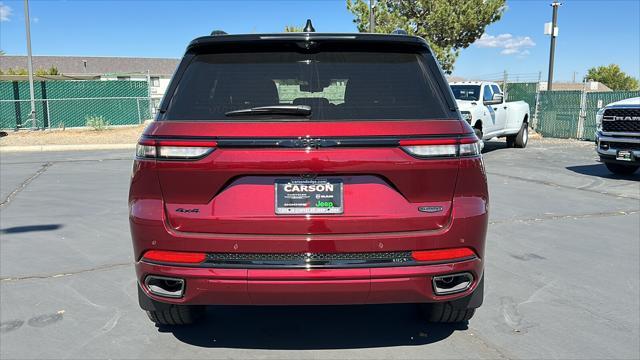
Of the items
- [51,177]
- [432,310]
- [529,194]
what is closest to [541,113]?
[529,194]

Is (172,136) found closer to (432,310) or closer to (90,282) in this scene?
(432,310)

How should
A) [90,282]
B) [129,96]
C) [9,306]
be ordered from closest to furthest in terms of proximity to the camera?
[9,306] → [90,282] → [129,96]

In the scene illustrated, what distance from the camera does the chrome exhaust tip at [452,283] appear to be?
8.72 feet

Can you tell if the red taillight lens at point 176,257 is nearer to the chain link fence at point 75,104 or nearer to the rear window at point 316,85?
the rear window at point 316,85

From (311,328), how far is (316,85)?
1.74 metres

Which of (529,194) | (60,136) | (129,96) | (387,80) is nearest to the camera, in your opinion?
(387,80)

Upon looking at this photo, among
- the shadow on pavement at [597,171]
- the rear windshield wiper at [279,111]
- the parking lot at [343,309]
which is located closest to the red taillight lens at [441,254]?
the parking lot at [343,309]

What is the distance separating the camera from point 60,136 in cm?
1969

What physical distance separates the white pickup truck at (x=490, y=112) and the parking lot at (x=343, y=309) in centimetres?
602

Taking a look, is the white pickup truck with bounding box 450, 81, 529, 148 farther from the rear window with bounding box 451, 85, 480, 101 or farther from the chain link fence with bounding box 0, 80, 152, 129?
the chain link fence with bounding box 0, 80, 152, 129

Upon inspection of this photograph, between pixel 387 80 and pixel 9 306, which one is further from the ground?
pixel 387 80

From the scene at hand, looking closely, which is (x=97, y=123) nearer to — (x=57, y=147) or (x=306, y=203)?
(x=57, y=147)

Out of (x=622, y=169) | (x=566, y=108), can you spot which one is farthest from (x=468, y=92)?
(x=566, y=108)

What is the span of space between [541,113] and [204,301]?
21.1 meters
